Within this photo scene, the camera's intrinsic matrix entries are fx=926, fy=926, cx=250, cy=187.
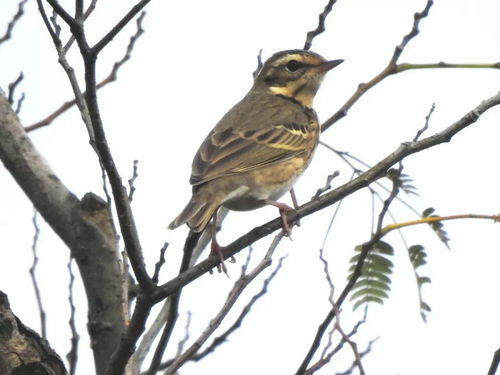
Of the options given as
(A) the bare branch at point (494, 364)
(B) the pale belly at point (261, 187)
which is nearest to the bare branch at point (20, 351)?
(A) the bare branch at point (494, 364)

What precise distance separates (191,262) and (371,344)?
57.2 inches

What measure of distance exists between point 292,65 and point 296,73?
0.09 meters

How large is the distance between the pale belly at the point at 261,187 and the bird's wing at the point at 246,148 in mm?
79

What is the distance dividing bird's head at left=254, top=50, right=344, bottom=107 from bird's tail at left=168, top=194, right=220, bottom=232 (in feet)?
9.34

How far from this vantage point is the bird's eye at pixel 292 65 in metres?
9.26

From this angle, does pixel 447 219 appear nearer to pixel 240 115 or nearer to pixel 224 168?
pixel 224 168

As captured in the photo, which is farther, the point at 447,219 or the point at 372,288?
the point at 372,288

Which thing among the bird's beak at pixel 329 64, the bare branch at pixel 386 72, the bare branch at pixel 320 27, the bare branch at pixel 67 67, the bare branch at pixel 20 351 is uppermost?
the bird's beak at pixel 329 64

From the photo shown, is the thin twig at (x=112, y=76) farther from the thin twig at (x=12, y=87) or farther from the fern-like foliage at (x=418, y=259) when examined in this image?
the fern-like foliage at (x=418, y=259)

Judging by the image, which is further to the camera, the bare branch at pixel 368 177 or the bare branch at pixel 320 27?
the bare branch at pixel 320 27

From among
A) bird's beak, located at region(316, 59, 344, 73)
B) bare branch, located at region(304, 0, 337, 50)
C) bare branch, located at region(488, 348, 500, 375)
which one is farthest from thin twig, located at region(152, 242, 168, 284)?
bird's beak, located at region(316, 59, 344, 73)

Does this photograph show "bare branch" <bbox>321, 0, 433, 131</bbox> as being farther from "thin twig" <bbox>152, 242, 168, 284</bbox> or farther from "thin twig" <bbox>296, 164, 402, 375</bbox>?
"thin twig" <bbox>152, 242, 168, 284</bbox>

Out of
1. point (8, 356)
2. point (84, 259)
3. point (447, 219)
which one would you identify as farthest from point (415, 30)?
point (8, 356)

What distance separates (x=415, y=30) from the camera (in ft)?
20.5
